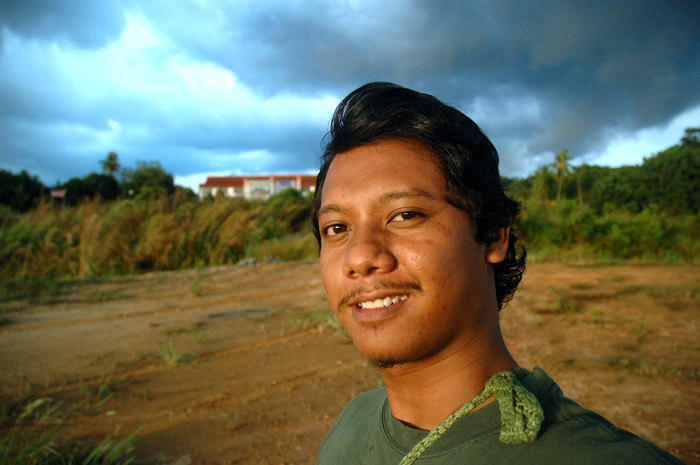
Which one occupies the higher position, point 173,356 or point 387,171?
point 387,171

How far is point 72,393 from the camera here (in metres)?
3.69

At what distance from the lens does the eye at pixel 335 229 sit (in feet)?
4.51

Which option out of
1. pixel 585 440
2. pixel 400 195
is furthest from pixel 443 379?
pixel 400 195

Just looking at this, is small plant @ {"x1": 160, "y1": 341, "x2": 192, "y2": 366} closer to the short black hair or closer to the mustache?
the short black hair

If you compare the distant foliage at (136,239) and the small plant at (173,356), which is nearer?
the small plant at (173,356)

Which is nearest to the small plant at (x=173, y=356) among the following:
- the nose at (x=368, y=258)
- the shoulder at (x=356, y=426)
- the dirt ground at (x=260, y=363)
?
the dirt ground at (x=260, y=363)

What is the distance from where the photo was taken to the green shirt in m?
0.81

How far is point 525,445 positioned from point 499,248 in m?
0.58

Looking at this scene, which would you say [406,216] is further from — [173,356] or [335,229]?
[173,356]

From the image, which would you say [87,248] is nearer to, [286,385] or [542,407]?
[286,385]

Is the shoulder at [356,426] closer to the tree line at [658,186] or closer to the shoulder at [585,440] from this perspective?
the shoulder at [585,440]

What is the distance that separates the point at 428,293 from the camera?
109cm

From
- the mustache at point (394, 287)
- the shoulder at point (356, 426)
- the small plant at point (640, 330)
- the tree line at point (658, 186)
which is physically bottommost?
the small plant at point (640, 330)

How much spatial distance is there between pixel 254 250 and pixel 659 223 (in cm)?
1133
